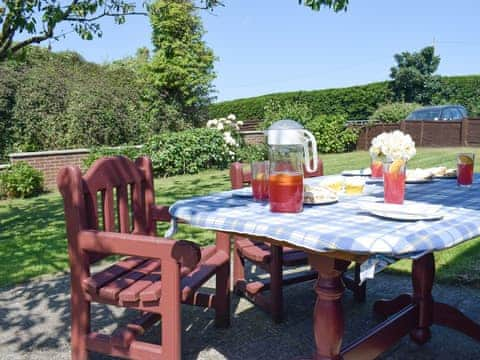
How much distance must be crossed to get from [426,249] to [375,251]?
0.55ft

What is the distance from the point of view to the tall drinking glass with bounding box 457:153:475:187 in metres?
2.59

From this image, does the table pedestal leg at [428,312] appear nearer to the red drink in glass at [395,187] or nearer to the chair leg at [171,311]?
the red drink in glass at [395,187]

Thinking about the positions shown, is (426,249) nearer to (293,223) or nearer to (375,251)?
(375,251)

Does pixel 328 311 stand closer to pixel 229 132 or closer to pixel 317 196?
pixel 317 196

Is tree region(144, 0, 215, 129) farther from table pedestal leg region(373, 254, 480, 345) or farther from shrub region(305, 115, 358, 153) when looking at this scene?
table pedestal leg region(373, 254, 480, 345)

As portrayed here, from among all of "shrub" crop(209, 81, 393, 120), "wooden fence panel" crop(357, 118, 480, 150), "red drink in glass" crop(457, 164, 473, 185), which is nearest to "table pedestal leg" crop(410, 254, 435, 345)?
"red drink in glass" crop(457, 164, 473, 185)

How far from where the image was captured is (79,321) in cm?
228

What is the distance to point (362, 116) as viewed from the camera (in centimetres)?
2442

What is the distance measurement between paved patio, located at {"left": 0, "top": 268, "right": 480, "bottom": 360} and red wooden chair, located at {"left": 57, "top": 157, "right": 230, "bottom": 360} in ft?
1.38

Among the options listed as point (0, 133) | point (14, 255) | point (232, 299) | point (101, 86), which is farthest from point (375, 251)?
point (101, 86)

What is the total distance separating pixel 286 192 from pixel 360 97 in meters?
23.5

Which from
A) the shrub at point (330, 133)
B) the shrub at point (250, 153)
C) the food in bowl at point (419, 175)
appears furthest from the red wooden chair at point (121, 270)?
the shrub at point (330, 133)

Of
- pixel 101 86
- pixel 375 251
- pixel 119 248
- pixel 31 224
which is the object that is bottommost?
pixel 31 224

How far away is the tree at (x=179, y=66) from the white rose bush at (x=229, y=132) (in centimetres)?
229
